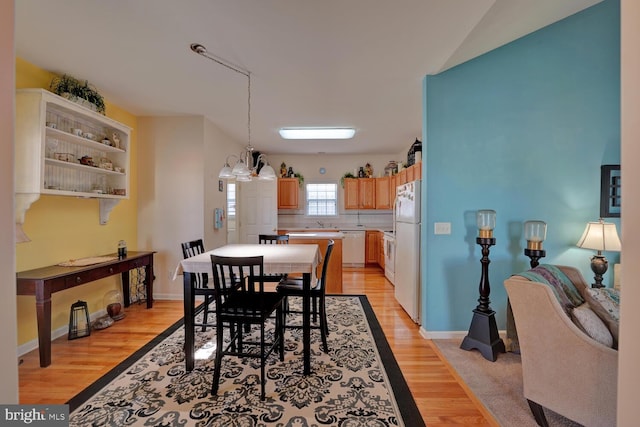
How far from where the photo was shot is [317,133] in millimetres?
4797

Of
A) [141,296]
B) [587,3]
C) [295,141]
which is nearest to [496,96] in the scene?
[587,3]

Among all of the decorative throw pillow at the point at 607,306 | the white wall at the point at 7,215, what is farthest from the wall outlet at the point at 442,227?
the white wall at the point at 7,215

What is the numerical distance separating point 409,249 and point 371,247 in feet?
10.4

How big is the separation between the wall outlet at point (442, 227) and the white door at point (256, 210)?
3917 mm

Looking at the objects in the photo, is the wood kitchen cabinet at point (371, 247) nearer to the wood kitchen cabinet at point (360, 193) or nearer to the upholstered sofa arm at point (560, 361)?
the wood kitchen cabinet at point (360, 193)

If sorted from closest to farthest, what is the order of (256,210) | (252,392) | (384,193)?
1. (252,392)
2. (256,210)
3. (384,193)

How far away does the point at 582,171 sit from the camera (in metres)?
2.72

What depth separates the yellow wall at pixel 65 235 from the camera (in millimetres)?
2541

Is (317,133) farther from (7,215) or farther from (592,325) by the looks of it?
(7,215)

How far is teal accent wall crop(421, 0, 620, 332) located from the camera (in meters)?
2.68

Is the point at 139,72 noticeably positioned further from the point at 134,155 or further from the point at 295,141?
the point at 295,141

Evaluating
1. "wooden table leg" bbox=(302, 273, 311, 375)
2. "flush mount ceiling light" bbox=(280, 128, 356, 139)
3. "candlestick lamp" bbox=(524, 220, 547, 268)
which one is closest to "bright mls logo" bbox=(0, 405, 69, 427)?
"wooden table leg" bbox=(302, 273, 311, 375)

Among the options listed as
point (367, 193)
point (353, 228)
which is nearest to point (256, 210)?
point (353, 228)

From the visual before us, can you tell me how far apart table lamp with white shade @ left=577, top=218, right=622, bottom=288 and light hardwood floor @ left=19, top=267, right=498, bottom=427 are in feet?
5.41
